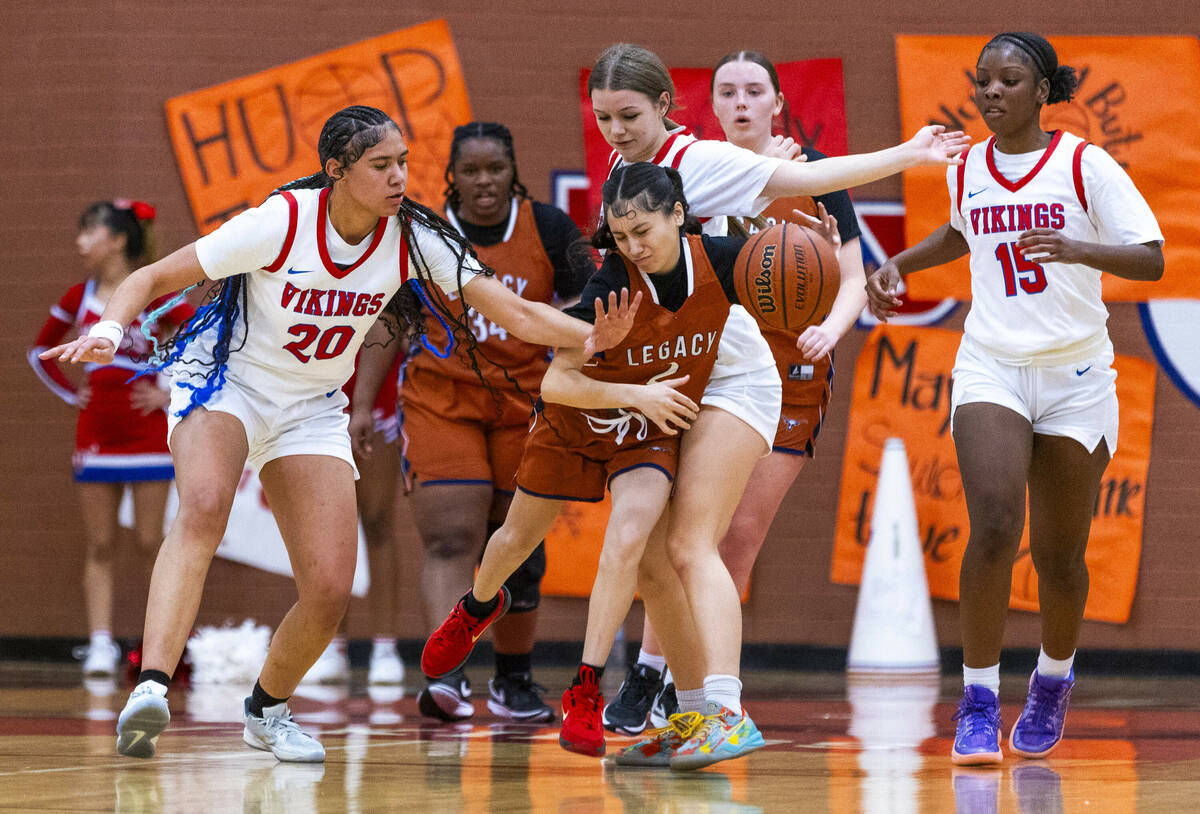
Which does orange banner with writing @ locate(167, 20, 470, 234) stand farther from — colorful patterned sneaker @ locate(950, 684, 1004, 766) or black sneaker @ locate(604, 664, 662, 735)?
colorful patterned sneaker @ locate(950, 684, 1004, 766)

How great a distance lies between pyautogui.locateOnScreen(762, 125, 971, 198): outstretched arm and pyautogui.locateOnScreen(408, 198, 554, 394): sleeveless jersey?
1.60 metres

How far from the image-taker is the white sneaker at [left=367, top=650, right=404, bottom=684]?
294 inches

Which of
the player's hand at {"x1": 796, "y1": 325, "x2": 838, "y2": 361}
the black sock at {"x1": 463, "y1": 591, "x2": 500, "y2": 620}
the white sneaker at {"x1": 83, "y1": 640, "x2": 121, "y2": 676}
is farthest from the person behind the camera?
the white sneaker at {"x1": 83, "y1": 640, "x2": 121, "y2": 676}

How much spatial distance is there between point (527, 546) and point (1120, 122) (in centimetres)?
475

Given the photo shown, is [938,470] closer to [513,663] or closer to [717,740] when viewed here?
[513,663]

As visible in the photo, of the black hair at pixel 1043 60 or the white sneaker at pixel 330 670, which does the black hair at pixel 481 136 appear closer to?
the black hair at pixel 1043 60

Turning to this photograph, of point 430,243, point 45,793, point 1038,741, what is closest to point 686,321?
point 430,243

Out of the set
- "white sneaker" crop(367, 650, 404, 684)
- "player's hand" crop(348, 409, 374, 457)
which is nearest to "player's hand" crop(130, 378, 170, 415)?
"white sneaker" crop(367, 650, 404, 684)

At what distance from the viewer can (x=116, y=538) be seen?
8.03m

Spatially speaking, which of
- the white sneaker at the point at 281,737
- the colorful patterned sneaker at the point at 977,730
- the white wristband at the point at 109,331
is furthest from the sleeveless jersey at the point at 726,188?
the white sneaker at the point at 281,737

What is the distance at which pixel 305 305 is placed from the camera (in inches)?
179

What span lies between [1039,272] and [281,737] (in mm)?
2670

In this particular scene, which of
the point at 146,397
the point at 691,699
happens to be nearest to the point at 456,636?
the point at 691,699

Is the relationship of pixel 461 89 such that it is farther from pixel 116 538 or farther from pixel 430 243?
pixel 430 243
